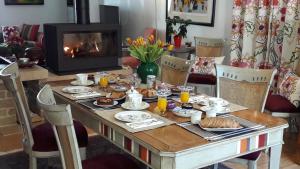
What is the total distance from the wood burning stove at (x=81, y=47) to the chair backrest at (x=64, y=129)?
82.7 inches

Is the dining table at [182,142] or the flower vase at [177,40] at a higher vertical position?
the flower vase at [177,40]

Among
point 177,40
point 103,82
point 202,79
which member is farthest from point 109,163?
point 177,40

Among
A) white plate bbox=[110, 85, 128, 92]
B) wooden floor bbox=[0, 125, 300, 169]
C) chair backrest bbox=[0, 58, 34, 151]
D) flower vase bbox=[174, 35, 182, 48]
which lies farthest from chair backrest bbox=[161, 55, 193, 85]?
flower vase bbox=[174, 35, 182, 48]

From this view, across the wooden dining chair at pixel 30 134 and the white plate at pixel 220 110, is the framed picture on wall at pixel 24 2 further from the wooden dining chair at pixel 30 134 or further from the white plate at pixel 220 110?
the white plate at pixel 220 110

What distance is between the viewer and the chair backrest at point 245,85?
2375 mm

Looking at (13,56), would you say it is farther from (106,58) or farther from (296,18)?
(296,18)

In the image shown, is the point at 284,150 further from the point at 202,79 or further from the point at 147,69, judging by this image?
the point at 147,69

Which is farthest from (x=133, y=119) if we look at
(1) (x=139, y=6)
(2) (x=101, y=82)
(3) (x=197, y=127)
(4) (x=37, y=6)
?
(4) (x=37, y=6)

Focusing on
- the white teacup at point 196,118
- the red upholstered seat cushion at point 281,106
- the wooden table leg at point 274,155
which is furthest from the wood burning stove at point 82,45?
the wooden table leg at point 274,155

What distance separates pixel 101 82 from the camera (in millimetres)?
2518

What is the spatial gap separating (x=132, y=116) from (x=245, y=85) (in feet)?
3.13

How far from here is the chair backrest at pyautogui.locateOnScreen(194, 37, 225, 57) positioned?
4.53 meters

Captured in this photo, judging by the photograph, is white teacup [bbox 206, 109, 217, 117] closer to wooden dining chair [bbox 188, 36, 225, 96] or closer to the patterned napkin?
the patterned napkin

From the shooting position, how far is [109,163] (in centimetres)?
190
